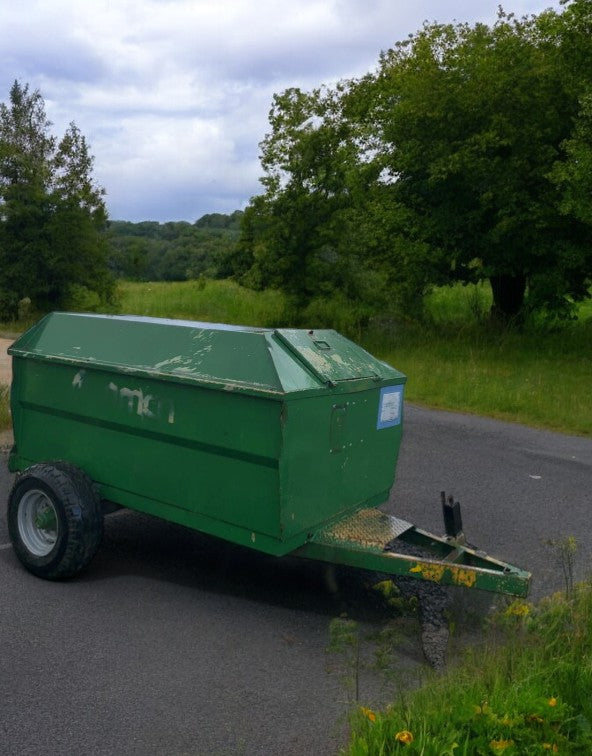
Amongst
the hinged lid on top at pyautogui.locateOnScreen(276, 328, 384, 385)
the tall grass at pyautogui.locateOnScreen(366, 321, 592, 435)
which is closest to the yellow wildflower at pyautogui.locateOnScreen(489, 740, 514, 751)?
the hinged lid on top at pyautogui.locateOnScreen(276, 328, 384, 385)

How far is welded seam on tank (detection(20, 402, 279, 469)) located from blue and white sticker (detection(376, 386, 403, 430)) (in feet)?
3.03

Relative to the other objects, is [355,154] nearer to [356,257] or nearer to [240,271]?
[356,257]

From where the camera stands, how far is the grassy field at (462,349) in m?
11.9

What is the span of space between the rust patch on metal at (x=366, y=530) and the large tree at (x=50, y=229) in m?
22.8

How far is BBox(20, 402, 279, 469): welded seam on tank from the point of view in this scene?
428 centimetres

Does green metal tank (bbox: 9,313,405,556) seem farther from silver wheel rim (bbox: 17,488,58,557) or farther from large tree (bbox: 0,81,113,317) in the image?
large tree (bbox: 0,81,113,317)

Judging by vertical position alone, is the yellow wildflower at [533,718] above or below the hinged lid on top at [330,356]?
below

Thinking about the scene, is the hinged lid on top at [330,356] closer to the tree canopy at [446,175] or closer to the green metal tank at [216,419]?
the green metal tank at [216,419]

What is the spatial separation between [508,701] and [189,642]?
1734 millimetres

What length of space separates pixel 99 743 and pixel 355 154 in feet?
61.0

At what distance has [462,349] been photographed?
55.9 feet

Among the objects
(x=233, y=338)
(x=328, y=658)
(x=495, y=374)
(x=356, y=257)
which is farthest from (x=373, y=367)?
(x=356, y=257)

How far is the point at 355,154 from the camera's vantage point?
20469mm

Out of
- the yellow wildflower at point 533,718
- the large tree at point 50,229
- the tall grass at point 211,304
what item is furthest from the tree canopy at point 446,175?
the yellow wildflower at point 533,718
